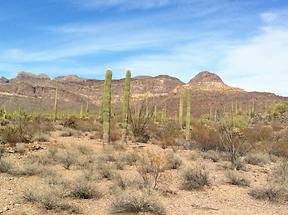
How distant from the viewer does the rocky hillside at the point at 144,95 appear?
3322 inches

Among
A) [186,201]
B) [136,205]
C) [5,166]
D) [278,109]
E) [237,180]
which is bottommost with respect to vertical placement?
[186,201]

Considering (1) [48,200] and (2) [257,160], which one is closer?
(1) [48,200]

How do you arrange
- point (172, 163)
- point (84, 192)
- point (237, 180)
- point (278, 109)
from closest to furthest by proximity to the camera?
point (84, 192)
point (237, 180)
point (172, 163)
point (278, 109)

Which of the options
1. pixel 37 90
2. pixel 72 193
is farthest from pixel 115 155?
pixel 37 90

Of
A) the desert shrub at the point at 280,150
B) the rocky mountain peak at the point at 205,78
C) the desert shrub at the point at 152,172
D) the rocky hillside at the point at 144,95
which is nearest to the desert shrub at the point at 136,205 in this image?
the desert shrub at the point at 152,172

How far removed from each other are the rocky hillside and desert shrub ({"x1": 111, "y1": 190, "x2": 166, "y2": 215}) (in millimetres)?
57354

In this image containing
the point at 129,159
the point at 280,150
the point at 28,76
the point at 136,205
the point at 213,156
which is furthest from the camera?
the point at 28,76

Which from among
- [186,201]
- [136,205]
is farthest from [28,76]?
[136,205]

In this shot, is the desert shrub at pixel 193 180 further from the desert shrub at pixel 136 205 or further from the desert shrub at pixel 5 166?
the desert shrub at pixel 5 166

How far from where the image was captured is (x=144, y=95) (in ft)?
290

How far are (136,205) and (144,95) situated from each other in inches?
3163

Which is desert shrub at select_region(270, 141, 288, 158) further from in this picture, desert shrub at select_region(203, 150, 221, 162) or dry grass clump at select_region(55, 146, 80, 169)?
dry grass clump at select_region(55, 146, 80, 169)

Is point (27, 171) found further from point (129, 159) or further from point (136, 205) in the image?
point (136, 205)

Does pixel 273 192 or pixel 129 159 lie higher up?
pixel 129 159
